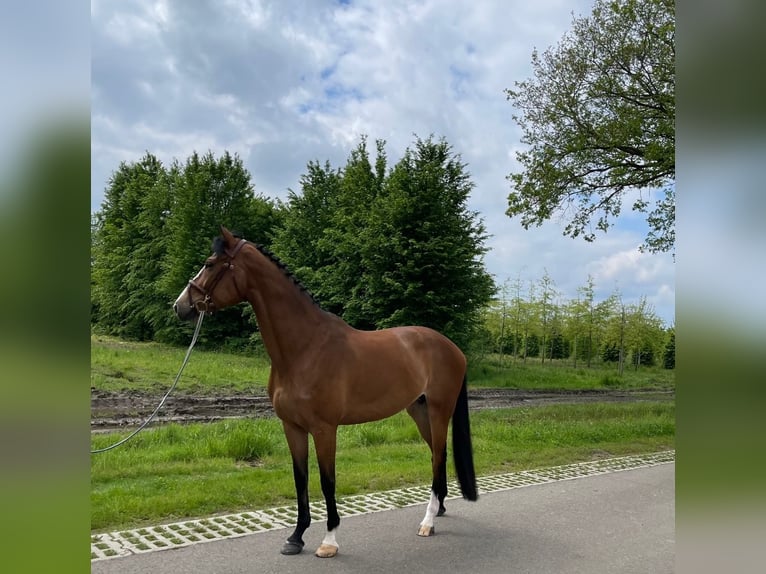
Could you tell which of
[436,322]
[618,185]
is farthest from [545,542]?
[436,322]

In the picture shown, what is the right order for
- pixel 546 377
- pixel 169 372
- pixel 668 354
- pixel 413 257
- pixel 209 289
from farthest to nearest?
1. pixel 668 354
2. pixel 546 377
3. pixel 413 257
4. pixel 169 372
5. pixel 209 289

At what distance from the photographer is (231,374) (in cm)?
1377

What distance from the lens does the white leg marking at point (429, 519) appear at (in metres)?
4.00

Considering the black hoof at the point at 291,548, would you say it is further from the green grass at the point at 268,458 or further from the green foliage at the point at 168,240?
the green foliage at the point at 168,240

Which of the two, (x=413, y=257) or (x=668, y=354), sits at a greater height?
(x=413, y=257)

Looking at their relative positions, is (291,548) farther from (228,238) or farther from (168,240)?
(168,240)

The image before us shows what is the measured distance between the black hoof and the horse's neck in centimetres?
116

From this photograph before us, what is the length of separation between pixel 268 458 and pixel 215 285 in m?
3.29

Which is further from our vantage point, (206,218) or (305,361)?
(206,218)

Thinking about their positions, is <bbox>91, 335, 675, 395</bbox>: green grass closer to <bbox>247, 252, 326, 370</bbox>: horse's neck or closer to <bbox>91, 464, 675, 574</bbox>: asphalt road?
<bbox>91, 464, 675, 574</bbox>: asphalt road

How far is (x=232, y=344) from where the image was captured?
1903 centimetres

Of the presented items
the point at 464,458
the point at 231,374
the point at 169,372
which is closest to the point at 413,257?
the point at 231,374
